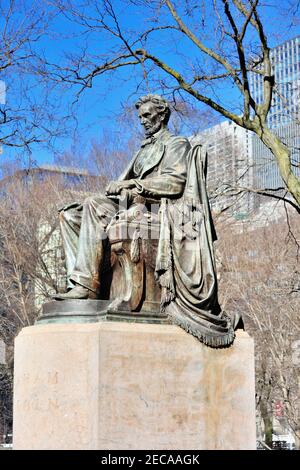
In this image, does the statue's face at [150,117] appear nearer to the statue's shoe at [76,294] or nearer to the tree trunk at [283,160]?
the statue's shoe at [76,294]

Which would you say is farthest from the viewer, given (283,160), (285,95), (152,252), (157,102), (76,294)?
(285,95)

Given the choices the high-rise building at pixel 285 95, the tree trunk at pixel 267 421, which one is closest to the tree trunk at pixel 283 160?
the high-rise building at pixel 285 95

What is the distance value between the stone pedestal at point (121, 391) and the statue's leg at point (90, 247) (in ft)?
2.03

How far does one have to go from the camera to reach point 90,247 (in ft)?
27.0

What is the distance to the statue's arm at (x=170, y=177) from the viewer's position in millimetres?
8570

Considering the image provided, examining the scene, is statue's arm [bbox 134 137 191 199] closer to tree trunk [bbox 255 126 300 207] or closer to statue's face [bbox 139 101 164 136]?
statue's face [bbox 139 101 164 136]

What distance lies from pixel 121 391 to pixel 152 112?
3356 mm

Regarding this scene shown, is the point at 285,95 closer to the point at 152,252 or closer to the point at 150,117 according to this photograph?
the point at 150,117

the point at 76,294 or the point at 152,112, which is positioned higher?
the point at 152,112

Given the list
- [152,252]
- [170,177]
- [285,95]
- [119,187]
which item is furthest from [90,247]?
[285,95]

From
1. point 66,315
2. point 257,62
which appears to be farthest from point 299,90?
point 66,315

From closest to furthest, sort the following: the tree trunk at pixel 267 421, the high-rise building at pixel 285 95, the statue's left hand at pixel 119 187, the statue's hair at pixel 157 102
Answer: the statue's left hand at pixel 119 187, the statue's hair at pixel 157 102, the high-rise building at pixel 285 95, the tree trunk at pixel 267 421

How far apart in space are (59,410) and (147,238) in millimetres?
1921
